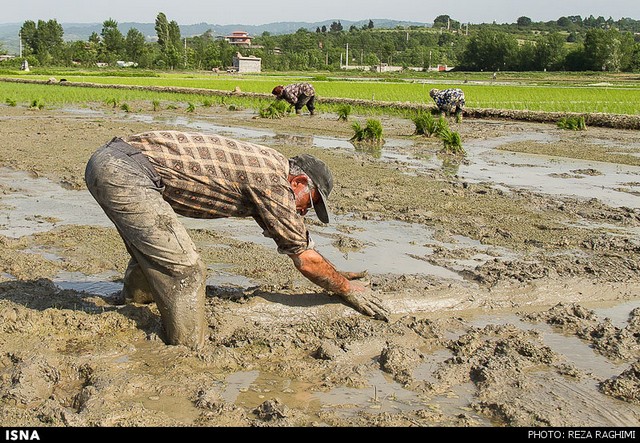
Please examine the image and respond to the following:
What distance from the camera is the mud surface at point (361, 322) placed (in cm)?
320

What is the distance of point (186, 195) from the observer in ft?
11.9

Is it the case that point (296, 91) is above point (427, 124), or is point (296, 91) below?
above

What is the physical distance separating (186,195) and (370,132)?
996cm

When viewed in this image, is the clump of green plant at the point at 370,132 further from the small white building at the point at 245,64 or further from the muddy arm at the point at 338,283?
the small white building at the point at 245,64

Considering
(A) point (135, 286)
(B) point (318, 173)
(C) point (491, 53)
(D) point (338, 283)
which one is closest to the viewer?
(B) point (318, 173)

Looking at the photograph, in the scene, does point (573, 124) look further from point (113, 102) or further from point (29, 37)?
point (29, 37)

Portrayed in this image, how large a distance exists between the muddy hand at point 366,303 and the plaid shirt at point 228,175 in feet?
1.97

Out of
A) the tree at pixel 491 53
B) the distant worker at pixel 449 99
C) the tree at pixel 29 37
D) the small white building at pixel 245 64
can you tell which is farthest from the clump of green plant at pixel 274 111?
the tree at pixel 29 37

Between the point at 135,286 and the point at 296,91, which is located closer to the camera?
the point at 135,286

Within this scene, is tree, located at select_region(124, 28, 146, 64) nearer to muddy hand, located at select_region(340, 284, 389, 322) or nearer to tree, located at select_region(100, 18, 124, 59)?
tree, located at select_region(100, 18, 124, 59)

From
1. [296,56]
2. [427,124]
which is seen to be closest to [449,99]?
[427,124]

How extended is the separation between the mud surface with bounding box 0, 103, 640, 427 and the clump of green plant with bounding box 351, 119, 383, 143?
470cm
